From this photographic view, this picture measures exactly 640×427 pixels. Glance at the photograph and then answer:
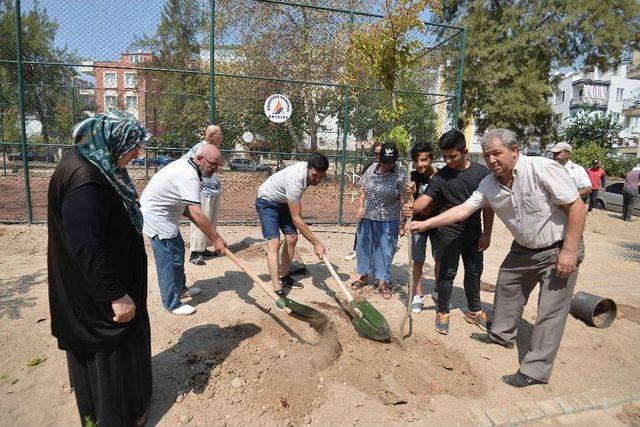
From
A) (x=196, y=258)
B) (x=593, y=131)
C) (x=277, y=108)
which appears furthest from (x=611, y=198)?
(x=593, y=131)

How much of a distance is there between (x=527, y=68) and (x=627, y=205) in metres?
7.92

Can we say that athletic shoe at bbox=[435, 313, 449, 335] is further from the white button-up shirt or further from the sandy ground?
the white button-up shirt

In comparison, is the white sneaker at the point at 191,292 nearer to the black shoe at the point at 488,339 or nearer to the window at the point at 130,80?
the black shoe at the point at 488,339

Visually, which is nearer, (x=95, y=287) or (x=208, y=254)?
(x=95, y=287)

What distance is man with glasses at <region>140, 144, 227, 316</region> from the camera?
11.6ft

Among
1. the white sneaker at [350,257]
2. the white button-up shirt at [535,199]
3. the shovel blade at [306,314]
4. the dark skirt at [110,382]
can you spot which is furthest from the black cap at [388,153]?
the dark skirt at [110,382]

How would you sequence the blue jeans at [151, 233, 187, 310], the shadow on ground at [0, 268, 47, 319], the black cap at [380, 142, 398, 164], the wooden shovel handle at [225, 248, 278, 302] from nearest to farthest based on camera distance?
1. the wooden shovel handle at [225, 248, 278, 302]
2. the blue jeans at [151, 233, 187, 310]
3. the shadow on ground at [0, 268, 47, 319]
4. the black cap at [380, 142, 398, 164]

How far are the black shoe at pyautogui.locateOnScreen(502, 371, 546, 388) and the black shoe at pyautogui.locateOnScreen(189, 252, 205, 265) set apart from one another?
12.9 feet

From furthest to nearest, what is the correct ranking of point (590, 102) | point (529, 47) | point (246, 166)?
point (590, 102)
point (529, 47)
point (246, 166)

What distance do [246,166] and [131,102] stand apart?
20.5 ft

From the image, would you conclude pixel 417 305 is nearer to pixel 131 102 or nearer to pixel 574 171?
pixel 574 171

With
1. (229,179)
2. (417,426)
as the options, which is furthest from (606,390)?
(229,179)

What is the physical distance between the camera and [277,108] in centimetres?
750

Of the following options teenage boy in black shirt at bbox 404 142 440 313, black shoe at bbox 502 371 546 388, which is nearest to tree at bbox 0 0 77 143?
teenage boy in black shirt at bbox 404 142 440 313
